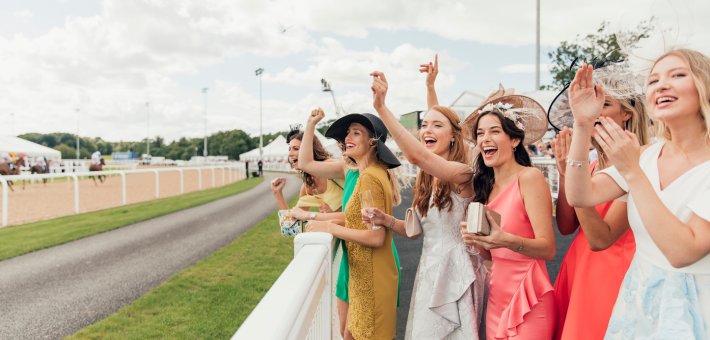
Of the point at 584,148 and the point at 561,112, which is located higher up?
the point at 561,112

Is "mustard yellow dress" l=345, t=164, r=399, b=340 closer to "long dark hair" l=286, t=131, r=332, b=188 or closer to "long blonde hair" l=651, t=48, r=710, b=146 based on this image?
"long dark hair" l=286, t=131, r=332, b=188

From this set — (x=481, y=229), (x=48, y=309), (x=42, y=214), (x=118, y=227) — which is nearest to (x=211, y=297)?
(x=48, y=309)

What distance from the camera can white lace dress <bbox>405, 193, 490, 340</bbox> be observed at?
2.04 meters

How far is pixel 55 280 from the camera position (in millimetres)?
5074

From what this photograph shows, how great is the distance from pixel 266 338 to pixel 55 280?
19.4ft

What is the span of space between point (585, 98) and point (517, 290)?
0.96 m

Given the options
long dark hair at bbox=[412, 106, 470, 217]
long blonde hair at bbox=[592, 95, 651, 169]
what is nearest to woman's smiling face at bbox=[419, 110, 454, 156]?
long dark hair at bbox=[412, 106, 470, 217]

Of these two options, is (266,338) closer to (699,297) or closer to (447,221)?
(699,297)

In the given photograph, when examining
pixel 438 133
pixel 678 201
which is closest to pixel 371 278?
pixel 438 133

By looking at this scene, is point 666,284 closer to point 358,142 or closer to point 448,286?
point 448,286

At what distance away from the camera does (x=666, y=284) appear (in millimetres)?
1254

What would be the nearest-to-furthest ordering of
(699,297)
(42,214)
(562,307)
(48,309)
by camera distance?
1. (699,297)
2. (562,307)
3. (48,309)
4. (42,214)

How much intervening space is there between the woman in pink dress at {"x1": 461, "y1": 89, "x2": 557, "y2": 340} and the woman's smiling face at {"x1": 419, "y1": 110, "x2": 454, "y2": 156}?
0.66 feet

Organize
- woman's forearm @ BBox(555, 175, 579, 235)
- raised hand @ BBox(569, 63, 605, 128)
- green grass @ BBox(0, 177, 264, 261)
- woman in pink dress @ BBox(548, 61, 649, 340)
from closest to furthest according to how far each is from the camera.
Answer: raised hand @ BBox(569, 63, 605, 128)
woman in pink dress @ BBox(548, 61, 649, 340)
woman's forearm @ BBox(555, 175, 579, 235)
green grass @ BBox(0, 177, 264, 261)
